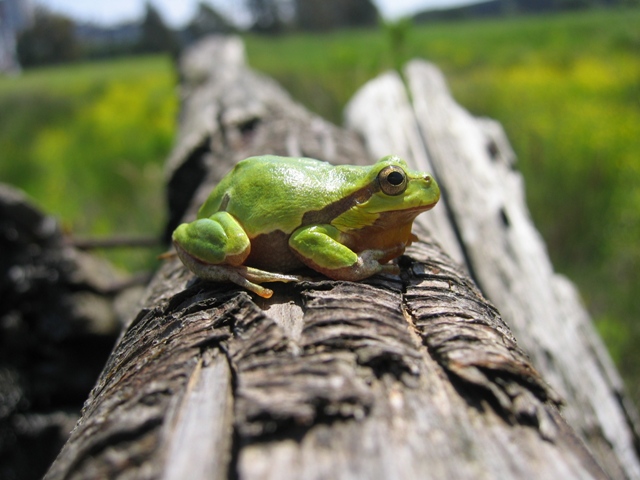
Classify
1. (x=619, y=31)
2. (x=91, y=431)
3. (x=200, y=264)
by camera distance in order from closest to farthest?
(x=91, y=431) < (x=200, y=264) < (x=619, y=31)

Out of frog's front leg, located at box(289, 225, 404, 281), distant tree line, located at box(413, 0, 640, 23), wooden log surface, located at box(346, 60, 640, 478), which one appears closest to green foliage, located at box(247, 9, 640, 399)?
distant tree line, located at box(413, 0, 640, 23)

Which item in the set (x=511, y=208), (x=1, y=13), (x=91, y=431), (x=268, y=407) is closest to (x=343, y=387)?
(x=268, y=407)

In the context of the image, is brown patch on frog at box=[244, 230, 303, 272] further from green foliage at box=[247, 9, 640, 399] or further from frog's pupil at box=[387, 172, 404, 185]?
green foliage at box=[247, 9, 640, 399]

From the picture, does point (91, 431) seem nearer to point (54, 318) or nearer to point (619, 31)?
point (54, 318)

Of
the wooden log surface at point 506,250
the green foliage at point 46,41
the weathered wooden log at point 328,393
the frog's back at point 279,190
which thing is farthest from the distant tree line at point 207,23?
the weathered wooden log at point 328,393

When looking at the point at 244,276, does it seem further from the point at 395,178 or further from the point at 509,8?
the point at 509,8

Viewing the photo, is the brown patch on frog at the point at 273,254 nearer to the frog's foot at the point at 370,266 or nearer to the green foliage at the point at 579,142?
the frog's foot at the point at 370,266

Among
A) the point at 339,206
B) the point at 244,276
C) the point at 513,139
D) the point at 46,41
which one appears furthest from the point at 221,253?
the point at 46,41
